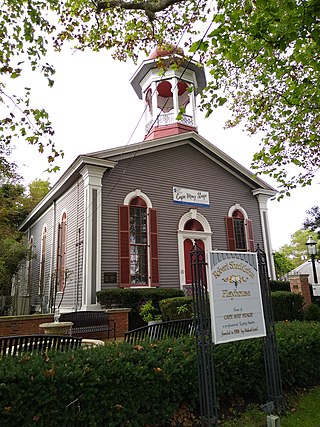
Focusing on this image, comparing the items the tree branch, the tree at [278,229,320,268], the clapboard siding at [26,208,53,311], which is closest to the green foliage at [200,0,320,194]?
the tree branch

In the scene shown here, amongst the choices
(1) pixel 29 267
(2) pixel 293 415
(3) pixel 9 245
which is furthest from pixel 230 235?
(1) pixel 29 267

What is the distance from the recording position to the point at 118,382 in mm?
3488

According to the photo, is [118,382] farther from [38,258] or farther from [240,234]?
[38,258]

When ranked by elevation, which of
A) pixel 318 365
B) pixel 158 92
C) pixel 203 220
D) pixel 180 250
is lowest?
pixel 318 365

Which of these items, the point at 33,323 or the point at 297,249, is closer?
the point at 33,323

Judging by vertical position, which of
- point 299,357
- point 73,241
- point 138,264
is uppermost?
point 73,241

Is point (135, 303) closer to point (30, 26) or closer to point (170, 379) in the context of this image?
point (170, 379)

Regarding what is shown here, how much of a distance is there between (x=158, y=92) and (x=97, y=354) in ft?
51.6

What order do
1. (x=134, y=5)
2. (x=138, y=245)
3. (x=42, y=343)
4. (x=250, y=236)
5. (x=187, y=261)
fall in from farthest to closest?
(x=250, y=236)
(x=187, y=261)
(x=138, y=245)
(x=134, y=5)
(x=42, y=343)

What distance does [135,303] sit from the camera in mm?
10727

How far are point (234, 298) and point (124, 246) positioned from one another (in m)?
7.92

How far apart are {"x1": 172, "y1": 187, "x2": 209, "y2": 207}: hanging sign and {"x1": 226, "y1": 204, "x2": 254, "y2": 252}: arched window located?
1.50 meters

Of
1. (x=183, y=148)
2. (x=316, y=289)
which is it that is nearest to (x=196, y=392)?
(x=316, y=289)

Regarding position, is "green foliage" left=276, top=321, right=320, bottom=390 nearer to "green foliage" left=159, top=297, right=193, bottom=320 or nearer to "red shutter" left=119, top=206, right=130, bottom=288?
"green foliage" left=159, top=297, right=193, bottom=320
